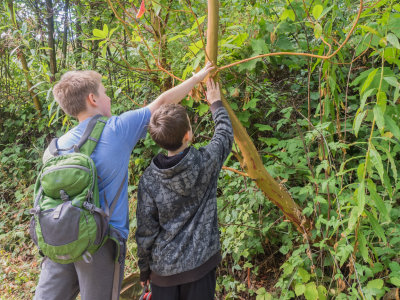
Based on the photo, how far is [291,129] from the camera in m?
3.21

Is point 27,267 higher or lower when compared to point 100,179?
lower

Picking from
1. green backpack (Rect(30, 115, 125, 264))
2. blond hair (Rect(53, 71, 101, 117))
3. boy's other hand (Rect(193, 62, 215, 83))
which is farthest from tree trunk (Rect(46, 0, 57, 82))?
green backpack (Rect(30, 115, 125, 264))

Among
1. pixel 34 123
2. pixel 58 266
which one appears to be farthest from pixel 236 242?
pixel 34 123

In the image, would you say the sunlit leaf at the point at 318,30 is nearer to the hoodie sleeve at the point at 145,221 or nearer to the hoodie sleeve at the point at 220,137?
the hoodie sleeve at the point at 220,137

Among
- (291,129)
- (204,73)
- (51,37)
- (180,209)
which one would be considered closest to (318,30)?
(204,73)

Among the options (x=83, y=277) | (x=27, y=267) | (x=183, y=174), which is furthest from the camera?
(x=27, y=267)

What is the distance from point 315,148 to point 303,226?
0.99 meters

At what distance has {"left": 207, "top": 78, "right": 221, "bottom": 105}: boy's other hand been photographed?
2.07 metres

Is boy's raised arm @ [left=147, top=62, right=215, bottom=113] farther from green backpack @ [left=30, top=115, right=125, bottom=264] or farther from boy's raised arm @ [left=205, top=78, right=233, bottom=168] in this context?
green backpack @ [left=30, top=115, right=125, bottom=264]

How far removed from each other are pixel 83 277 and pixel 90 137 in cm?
78

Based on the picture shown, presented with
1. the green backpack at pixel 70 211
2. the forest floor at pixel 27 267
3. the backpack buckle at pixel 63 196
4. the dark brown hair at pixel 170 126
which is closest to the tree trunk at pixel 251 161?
the dark brown hair at pixel 170 126

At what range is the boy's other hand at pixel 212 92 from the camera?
207 cm

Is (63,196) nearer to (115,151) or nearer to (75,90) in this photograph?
(115,151)

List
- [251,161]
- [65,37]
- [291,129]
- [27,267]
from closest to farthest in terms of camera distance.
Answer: [251,161], [291,129], [27,267], [65,37]
